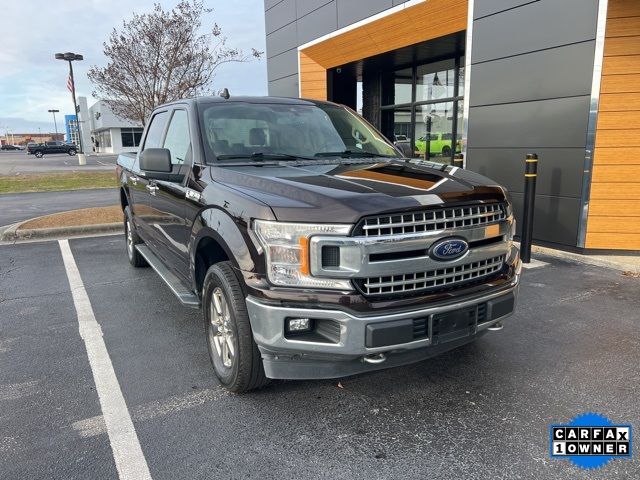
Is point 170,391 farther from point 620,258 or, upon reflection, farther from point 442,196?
point 620,258

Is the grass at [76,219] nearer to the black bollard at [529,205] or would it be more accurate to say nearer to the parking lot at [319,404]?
the parking lot at [319,404]

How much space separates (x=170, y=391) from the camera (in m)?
3.30

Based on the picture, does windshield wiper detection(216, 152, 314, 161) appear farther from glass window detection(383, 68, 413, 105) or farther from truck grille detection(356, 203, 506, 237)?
glass window detection(383, 68, 413, 105)

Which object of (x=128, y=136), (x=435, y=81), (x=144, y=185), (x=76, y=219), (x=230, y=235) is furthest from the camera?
(x=128, y=136)

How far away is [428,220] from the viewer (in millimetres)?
2695

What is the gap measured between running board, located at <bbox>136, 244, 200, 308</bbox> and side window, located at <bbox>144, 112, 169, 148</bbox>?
47.2 inches

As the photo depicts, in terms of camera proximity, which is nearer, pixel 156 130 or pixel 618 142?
pixel 156 130

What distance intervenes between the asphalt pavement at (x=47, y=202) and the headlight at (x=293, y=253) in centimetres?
949

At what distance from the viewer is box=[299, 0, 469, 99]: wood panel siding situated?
9.20m

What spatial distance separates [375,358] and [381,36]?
1003cm

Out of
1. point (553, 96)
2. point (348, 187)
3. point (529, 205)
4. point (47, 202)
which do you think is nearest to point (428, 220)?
point (348, 187)

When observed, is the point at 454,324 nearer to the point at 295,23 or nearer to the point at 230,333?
the point at 230,333

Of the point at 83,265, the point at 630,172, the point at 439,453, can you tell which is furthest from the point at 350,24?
the point at 439,453

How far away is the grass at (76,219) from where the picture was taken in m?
8.97
